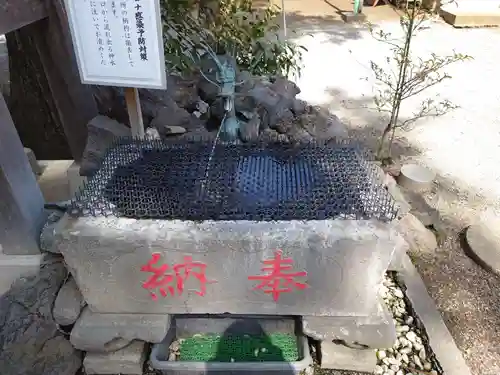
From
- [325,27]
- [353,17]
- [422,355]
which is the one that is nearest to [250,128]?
[422,355]

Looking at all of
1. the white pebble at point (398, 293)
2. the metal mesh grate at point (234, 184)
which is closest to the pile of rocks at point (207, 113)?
the metal mesh grate at point (234, 184)

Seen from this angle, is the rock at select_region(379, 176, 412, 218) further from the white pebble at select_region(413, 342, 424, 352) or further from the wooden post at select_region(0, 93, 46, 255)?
the wooden post at select_region(0, 93, 46, 255)

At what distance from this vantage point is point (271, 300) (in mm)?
2299

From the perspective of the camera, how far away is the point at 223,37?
486cm

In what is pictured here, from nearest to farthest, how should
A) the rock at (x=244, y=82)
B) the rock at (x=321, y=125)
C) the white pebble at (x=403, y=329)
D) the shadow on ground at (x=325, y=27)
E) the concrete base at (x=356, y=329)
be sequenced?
the concrete base at (x=356, y=329), the white pebble at (x=403, y=329), the rock at (x=321, y=125), the rock at (x=244, y=82), the shadow on ground at (x=325, y=27)

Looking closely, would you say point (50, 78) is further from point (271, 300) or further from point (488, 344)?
point (488, 344)

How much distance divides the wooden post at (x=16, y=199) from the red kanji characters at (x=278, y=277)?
1.53 m

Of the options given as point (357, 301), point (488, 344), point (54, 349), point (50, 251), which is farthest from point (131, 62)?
point (488, 344)

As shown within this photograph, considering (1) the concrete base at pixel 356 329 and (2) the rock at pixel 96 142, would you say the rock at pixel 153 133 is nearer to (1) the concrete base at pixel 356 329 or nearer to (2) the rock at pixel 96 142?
(2) the rock at pixel 96 142

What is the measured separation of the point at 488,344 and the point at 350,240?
1.49 m

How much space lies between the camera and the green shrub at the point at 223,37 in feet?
15.9

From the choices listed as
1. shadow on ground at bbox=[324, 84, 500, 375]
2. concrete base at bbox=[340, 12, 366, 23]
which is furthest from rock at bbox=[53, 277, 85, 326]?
concrete base at bbox=[340, 12, 366, 23]

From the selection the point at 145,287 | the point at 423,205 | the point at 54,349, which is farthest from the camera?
the point at 423,205

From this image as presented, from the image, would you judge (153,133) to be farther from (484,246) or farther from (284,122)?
(484,246)
